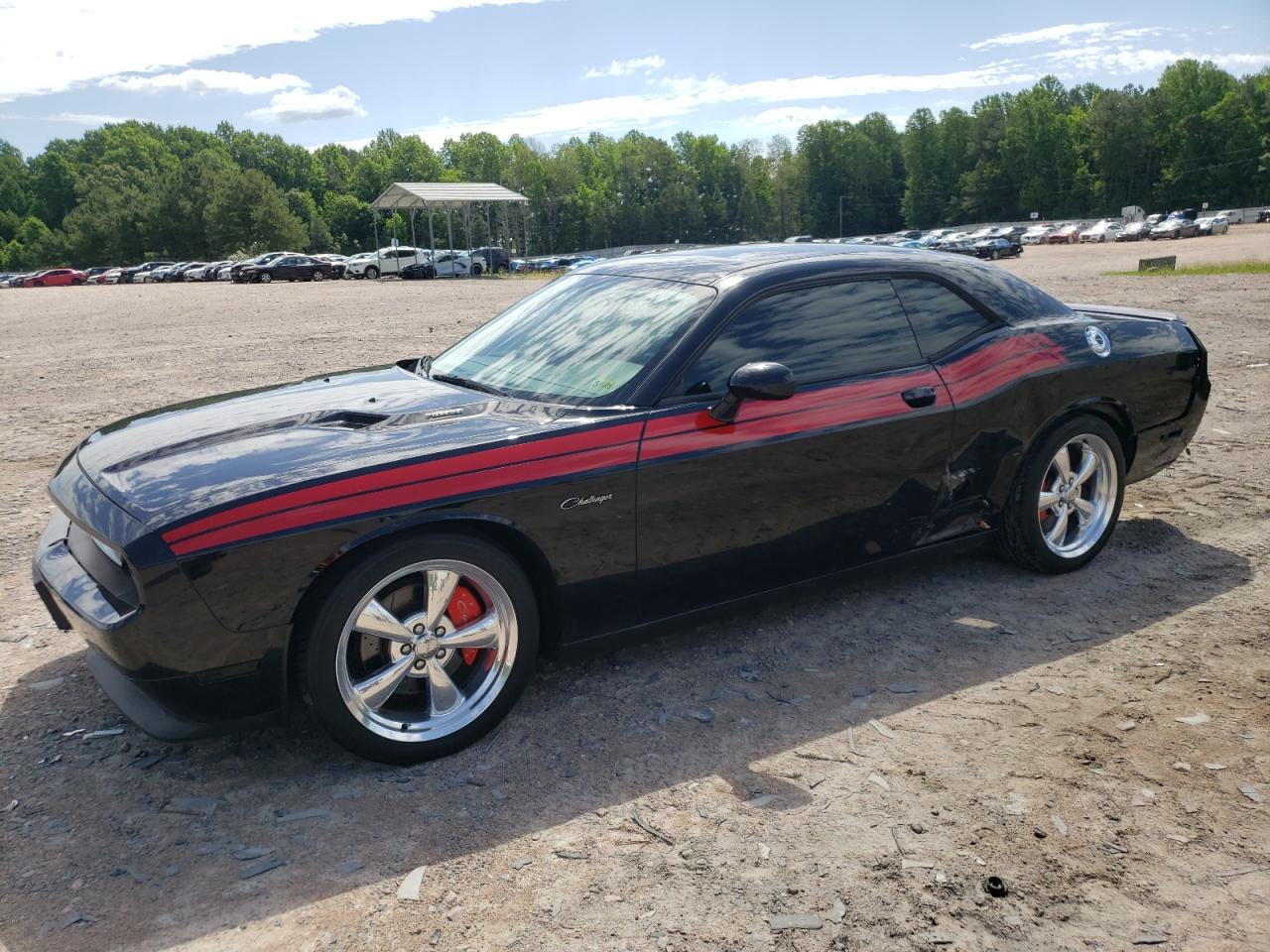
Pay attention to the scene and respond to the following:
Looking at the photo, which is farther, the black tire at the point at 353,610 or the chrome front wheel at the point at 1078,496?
the chrome front wheel at the point at 1078,496

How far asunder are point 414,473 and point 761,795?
1.43 m

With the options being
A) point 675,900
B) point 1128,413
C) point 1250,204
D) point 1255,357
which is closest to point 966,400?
point 1128,413

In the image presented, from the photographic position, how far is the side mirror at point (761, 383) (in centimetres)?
346

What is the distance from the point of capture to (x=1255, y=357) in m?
10.1

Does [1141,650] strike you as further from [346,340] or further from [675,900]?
[346,340]

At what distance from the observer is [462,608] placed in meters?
3.24

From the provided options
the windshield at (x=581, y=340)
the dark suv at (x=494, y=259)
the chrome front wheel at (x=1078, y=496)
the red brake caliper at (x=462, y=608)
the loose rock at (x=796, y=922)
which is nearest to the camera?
the loose rock at (x=796, y=922)

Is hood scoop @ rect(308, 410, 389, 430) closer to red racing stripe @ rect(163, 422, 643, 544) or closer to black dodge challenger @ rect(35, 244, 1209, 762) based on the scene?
black dodge challenger @ rect(35, 244, 1209, 762)

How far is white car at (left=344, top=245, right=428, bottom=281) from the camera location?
52.4 meters

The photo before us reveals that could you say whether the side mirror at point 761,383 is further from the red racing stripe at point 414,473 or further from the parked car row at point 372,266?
the parked car row at point 372,266

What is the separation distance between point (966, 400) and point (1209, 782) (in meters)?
1.75

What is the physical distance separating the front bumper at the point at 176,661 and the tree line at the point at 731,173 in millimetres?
95589

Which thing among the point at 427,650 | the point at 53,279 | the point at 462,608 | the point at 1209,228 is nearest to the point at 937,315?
the point at 462,608

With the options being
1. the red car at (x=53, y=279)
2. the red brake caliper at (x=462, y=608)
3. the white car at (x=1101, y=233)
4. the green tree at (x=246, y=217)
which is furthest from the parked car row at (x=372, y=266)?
the red brake caliper at (x=462, y=608)
